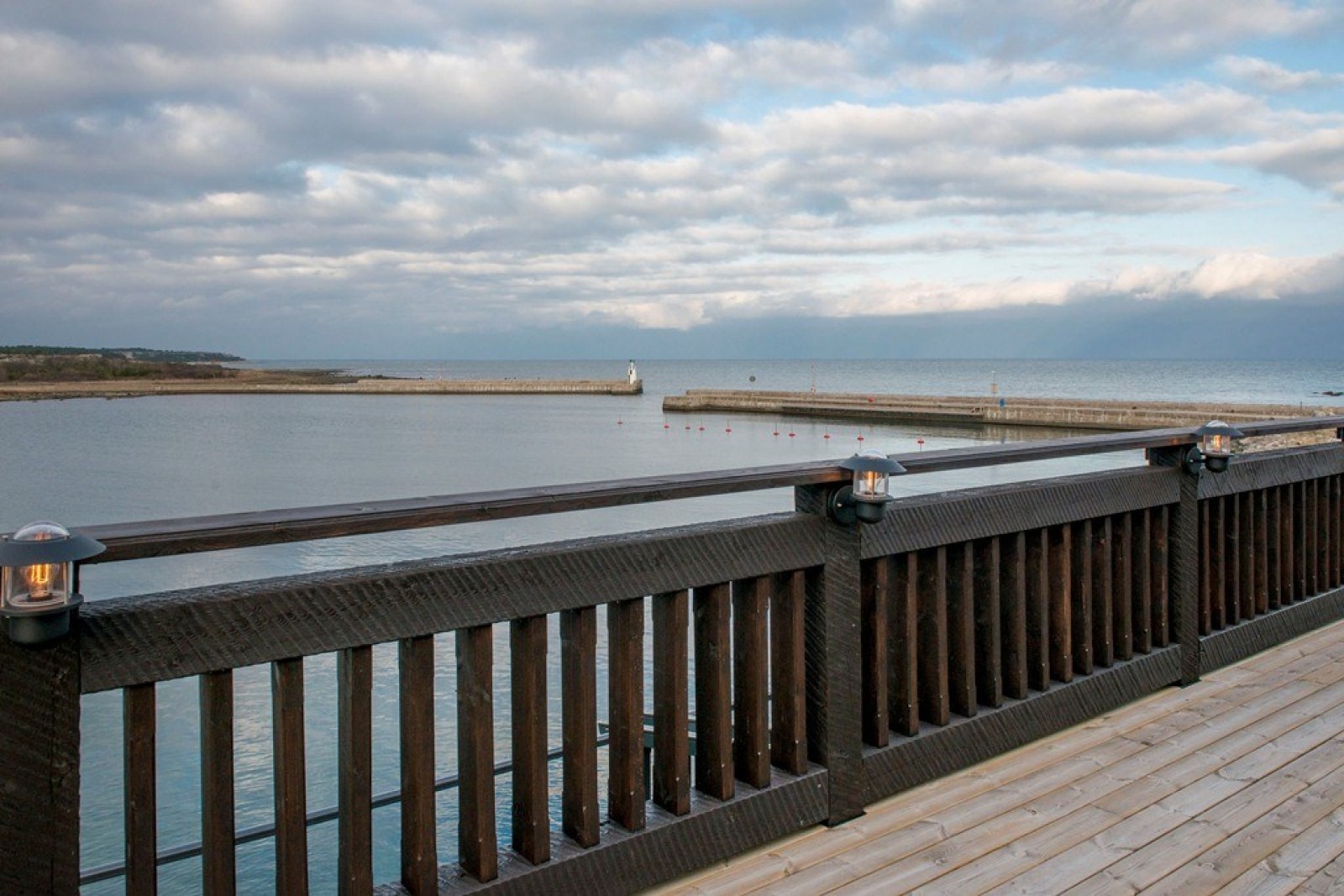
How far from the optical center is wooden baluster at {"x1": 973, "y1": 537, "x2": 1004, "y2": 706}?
2605 mm

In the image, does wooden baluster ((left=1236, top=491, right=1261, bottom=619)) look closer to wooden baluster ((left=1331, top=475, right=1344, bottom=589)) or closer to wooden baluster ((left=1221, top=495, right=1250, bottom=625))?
wooden baluster ((left=1221, top=495, right=1250, bottom=625))

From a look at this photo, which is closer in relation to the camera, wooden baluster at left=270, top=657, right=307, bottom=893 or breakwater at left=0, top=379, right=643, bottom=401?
wooden baluster at left=270, top=657, right=307, bottom=893

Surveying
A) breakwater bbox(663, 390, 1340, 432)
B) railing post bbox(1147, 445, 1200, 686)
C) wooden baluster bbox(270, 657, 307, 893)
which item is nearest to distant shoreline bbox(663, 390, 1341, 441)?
breakwater bbox(663, 390, 1340, 432)

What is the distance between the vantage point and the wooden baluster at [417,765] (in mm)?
1595

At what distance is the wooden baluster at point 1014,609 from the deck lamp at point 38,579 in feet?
7.25

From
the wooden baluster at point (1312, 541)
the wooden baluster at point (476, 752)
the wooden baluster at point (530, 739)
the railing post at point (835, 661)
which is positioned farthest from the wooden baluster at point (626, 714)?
the wooden baluster at point (1312, 541)

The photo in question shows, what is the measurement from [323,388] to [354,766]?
7515cm

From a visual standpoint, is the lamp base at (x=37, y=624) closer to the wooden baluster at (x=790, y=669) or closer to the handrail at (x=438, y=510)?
the handrail at (x=438, y=510)

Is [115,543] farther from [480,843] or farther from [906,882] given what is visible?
[906,882]

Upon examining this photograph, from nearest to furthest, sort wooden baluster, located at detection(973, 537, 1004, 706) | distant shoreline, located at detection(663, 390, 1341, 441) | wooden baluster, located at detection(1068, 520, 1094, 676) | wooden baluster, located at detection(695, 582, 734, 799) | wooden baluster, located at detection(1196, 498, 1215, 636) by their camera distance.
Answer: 1. wooden baluster, located at detection(695, 582, 734, 799)
2. wooden baluster, located at detection(973, 537, 1004, 706)
3. wooden baluster, located at detection(1068, 520, 1094, 676)
4. wooden baluster, located at detection(1196, 498, 1215, 636)
5. distant shoreline, located at detection(663, 390, 1341, 441)

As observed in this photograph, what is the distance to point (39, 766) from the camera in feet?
4.01

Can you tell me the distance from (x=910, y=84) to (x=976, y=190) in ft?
52.3

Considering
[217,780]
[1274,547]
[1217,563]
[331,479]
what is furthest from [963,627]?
[331,479]

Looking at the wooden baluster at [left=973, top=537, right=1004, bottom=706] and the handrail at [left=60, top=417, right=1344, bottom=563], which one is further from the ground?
the handrail at [left=60, top=417, right=1344, bottom=563]
